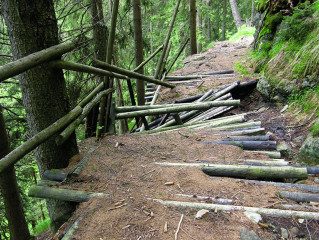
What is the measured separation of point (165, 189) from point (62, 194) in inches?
47.5

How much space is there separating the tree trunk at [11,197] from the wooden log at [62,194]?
2977mm

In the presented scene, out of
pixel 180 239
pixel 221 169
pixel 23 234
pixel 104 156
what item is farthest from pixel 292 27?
pixel 23 234

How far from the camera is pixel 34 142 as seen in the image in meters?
2.38

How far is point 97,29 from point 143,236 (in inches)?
274

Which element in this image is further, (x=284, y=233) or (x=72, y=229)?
(x=72, y=229)

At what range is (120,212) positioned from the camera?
7.22 feet

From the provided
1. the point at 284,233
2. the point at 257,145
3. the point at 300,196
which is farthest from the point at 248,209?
the point at 257,145

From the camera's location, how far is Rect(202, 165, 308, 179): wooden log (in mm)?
2729

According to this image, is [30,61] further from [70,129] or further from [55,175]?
[55,175]

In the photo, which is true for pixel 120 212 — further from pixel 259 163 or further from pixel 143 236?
pixel 259 163

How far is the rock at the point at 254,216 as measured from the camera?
1998mm

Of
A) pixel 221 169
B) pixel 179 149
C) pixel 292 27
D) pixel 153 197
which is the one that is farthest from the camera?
pixel 292 27

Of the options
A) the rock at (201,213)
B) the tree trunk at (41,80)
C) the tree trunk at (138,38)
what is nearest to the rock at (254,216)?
the rock at (201,213)

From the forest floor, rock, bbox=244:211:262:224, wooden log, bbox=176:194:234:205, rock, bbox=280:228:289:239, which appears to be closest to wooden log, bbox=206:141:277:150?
the forest floor
